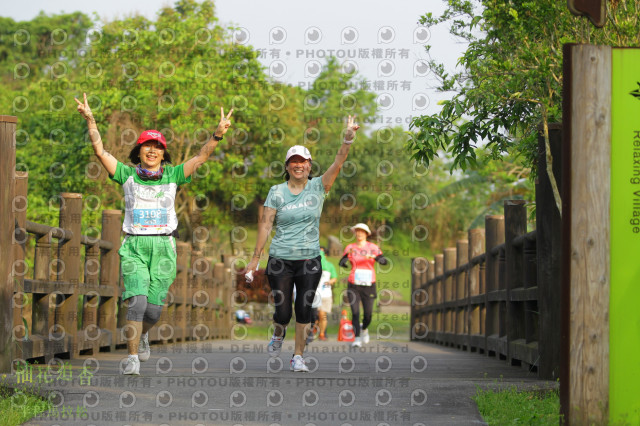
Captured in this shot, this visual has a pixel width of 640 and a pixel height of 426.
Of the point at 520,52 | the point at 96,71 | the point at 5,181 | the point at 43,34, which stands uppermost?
the point at 43,34

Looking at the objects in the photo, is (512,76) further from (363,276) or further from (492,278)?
(363,276)

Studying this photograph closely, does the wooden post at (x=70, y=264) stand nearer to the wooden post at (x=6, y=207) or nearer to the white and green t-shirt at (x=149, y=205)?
the white and green t-shirt at (x=149, y=205)

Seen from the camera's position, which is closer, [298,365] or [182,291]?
[298,365]

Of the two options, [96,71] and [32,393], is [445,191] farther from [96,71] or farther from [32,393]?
[32,393]

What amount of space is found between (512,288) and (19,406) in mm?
5064

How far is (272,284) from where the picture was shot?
8508 millimetres

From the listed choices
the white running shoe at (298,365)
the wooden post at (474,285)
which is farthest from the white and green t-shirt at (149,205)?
the wooden post at (474,285)

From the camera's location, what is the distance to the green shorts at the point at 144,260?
25.4ft

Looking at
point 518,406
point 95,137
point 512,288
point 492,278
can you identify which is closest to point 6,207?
point 95,137

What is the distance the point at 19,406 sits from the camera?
5484mm

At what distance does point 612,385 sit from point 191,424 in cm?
204

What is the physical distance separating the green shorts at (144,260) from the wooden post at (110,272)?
2.94m

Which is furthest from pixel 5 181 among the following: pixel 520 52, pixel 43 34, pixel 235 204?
pixel 43 34

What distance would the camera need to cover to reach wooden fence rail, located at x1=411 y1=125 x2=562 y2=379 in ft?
23.7
